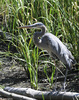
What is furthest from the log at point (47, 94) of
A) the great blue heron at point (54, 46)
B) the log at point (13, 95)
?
the great blue heron at point (54, 46)

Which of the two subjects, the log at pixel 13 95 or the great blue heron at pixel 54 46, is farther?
the great blue heron at pixel 54 46

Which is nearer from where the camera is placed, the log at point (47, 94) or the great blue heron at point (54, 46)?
the log at point (47, 94)

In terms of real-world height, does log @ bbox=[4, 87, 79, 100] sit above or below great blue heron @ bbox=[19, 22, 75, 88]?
below

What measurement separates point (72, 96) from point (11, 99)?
736 millimetres

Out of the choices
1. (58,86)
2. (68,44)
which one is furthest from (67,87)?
(68,44)

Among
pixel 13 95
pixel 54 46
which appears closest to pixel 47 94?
pixel 13 95

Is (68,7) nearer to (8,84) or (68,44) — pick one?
(68,44)

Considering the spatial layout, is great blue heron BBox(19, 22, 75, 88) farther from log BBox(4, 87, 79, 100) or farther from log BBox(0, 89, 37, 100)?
log BBox(0, 89, 37, 100)

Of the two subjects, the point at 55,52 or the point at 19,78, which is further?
the point at 19,78

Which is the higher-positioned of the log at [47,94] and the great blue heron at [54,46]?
the great blue heron at [54,46]

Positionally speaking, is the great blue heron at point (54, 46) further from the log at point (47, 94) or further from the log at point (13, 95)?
the log at point (13, 95)

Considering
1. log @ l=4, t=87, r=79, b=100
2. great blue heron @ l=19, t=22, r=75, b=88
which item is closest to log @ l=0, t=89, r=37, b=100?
log @ l=4, t=87, r=79, b=100

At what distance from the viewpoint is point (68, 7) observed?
3314mm

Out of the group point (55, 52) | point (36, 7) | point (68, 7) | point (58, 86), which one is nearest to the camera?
point (55, 52)
